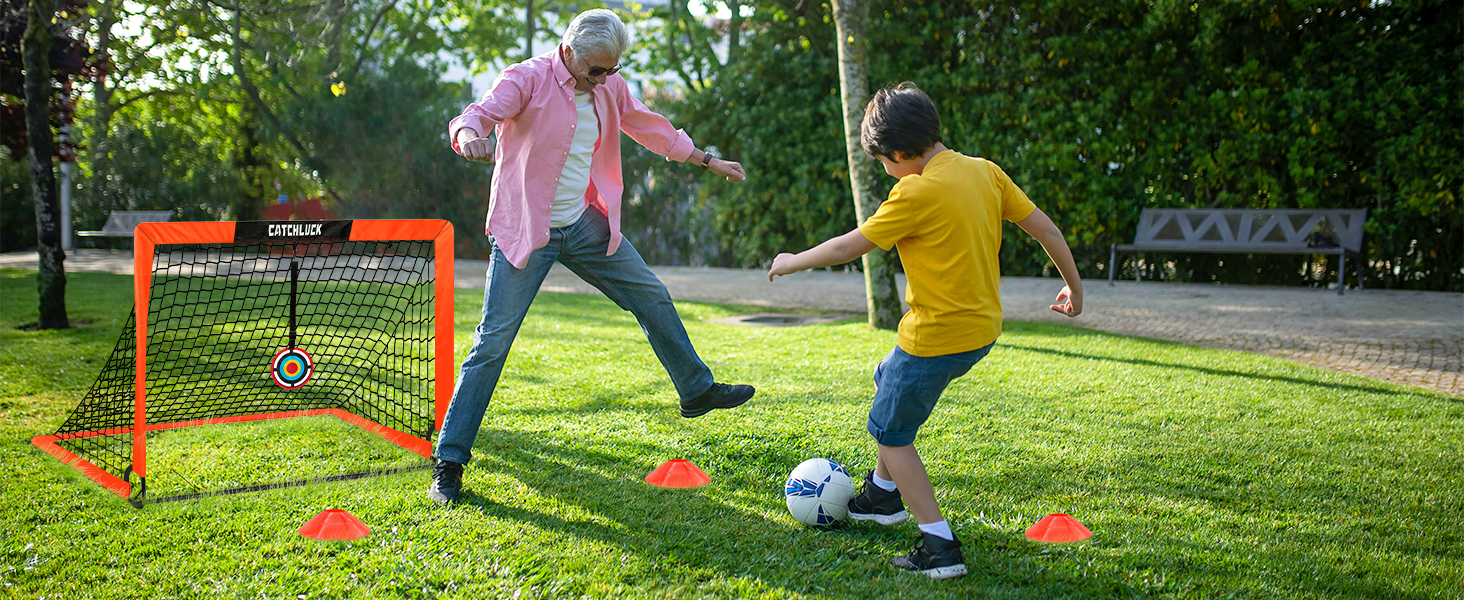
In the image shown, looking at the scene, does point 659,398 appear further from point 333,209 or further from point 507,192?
point 333,209

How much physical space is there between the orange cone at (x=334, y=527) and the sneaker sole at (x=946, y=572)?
5.79ft

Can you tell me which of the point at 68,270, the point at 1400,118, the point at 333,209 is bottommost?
the point at 68,270

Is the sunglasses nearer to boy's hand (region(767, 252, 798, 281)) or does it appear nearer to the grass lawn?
boy's hand (region(767, 252, 798, 281))

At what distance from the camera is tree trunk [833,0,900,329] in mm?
7453

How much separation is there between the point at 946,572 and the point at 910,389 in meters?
0.53

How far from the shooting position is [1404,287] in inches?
440

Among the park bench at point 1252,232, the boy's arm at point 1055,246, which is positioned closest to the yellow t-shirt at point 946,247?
the boy's arm at point 1055,246

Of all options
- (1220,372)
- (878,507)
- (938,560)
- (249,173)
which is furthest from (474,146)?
(249,173)

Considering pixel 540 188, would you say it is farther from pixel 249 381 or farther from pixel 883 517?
pixel 249 381

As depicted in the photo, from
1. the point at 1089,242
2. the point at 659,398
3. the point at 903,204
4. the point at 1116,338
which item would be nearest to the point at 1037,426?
the point at 659,398

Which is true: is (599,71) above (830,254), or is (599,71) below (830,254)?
above

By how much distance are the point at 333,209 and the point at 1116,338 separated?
1537cm

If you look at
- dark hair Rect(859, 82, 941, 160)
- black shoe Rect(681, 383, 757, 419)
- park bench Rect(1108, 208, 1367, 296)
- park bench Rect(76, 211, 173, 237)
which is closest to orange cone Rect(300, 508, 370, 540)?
black shoe Rect(681, 383, 757, 419)

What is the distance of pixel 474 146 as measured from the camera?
2904 mm
